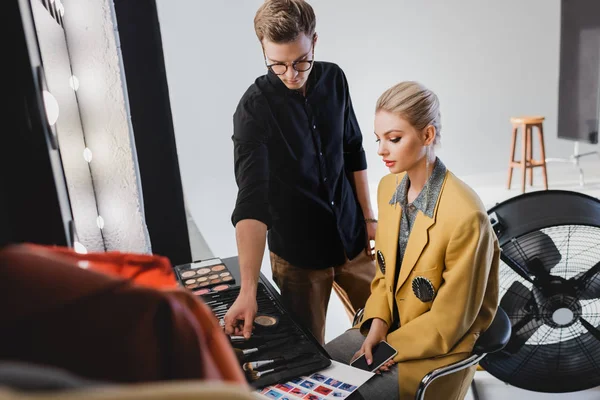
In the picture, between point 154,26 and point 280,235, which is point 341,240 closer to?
point 280,235

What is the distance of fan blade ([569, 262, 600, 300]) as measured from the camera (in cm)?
163

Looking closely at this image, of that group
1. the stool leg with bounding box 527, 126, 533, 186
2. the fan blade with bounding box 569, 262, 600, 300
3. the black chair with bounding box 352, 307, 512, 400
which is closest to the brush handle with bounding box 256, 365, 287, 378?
the black chair with bounding box 352, 307, 512, 400

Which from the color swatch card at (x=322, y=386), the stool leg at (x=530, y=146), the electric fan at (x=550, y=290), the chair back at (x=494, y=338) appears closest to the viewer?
the color swatch card at (x=322, y=386)

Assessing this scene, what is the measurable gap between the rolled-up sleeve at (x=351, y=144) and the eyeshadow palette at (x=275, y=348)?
61 centimetres

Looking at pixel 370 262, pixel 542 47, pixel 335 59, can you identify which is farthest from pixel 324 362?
A: pixel 542 47

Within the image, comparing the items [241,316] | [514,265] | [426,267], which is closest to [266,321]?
[241,316]

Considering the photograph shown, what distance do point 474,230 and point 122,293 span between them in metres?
1.08

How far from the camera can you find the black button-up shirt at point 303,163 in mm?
1418

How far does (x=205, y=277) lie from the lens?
4.64ft

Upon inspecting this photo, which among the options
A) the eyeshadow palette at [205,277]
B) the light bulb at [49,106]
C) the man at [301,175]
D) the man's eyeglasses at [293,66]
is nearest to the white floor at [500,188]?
the man at [301,175]

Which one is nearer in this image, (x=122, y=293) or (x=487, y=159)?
(x=122, y=293)

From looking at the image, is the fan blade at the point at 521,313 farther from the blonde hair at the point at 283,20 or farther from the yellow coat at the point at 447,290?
the blonde hair at the point at 283,20

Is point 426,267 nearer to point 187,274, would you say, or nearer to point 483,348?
point 483,348

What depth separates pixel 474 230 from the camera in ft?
3.96
